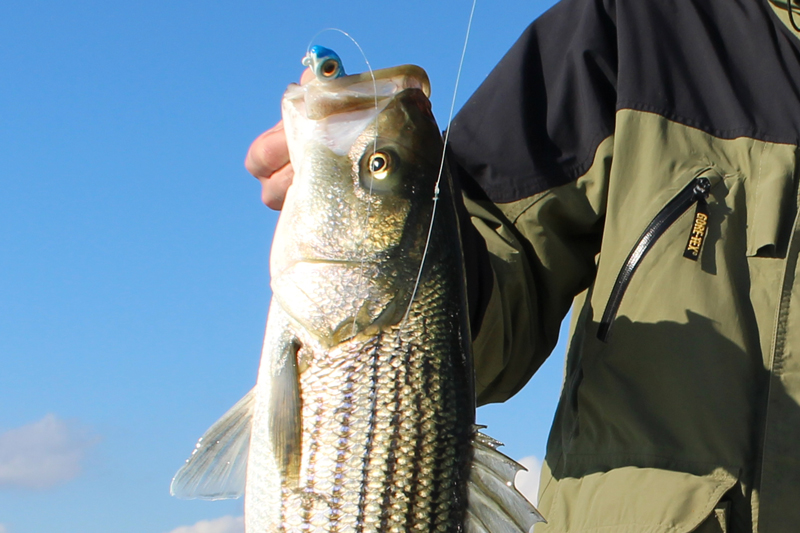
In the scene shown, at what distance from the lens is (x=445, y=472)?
2.13m

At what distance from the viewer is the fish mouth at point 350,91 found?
2.25 metres

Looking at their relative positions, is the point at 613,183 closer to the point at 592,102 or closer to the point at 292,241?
the point at 592,102

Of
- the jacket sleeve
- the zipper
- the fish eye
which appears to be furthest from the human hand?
the zipper

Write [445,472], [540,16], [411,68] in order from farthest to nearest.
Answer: [540,16], [411,68], [445,472]

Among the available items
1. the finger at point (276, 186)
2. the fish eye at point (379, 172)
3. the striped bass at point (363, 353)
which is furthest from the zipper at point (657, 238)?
the finger at point (276, 186)

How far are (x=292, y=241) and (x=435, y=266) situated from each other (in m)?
0.37

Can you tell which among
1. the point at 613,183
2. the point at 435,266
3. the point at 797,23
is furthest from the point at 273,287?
the point at 797,23

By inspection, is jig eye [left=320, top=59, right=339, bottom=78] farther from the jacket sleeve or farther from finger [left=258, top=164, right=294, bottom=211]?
the jacket sleeve

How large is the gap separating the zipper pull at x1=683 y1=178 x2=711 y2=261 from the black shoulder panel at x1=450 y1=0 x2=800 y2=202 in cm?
28

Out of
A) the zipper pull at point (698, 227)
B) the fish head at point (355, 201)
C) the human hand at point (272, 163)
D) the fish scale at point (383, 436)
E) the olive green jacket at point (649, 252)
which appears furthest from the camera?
the zipper pull at point (698, 227)

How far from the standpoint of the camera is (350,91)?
225 cm

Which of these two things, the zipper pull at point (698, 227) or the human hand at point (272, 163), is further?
the zipper pull at point (698, 227)

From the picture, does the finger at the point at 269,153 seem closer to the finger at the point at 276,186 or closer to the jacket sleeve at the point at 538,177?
the finger at the point at 276,186

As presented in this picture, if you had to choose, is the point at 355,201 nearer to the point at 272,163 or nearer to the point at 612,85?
the point at 272,163
